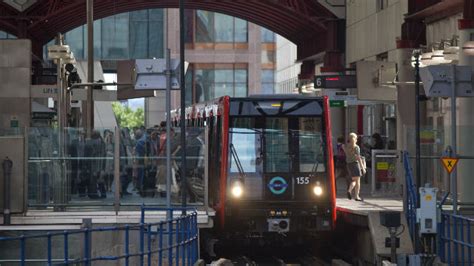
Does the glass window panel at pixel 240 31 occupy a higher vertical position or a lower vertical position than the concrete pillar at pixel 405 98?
higher

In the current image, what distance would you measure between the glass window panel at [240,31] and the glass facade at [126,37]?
6.12 metres

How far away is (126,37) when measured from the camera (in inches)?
3647

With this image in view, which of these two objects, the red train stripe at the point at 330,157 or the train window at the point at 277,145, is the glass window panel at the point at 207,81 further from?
the red train stripe at the point at 330,157

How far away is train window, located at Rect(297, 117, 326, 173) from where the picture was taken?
84.2ft

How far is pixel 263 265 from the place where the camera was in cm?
2553

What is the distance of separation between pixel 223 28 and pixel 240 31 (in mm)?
1299

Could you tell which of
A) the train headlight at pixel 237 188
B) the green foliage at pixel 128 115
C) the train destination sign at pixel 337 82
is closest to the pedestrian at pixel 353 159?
the train headlight at pixel 237 188

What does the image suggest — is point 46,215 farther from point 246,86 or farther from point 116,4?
point 246,86

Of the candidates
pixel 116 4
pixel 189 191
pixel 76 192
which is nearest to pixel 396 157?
pixel 189 191

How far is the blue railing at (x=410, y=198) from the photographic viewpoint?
23.5 metres

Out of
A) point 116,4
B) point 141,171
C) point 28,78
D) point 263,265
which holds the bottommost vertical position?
point 263,265

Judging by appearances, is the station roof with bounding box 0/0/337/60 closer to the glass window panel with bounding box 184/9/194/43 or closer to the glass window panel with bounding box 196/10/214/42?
the glass window panel with bounding box 184/9/194/43

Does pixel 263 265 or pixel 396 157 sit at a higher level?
pixel 396 157

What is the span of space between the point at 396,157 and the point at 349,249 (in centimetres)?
482
